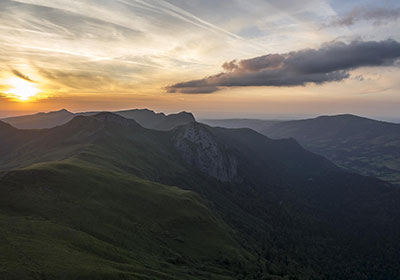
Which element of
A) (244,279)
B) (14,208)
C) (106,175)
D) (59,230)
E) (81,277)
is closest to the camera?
(81,277)

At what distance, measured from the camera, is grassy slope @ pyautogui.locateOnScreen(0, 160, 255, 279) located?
67562 millimetres

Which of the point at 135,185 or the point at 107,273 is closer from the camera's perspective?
the point at 107,273

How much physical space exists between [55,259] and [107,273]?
13.2 meters

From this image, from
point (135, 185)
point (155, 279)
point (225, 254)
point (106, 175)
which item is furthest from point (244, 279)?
point (106, 175)

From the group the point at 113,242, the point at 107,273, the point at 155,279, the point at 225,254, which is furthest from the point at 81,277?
the point at 225,254

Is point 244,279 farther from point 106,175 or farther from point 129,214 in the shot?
point 106,175

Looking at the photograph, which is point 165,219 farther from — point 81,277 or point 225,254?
point 81,277

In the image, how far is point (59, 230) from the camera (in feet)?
287

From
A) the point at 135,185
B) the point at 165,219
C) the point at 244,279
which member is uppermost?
the point at 135,185

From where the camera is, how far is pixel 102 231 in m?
105

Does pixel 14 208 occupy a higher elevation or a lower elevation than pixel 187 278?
higher

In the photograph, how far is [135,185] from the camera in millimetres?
168250

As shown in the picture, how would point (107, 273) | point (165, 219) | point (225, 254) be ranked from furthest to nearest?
point (165, 219), point (225, 254), point (107, 273)

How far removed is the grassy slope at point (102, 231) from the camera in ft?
222
